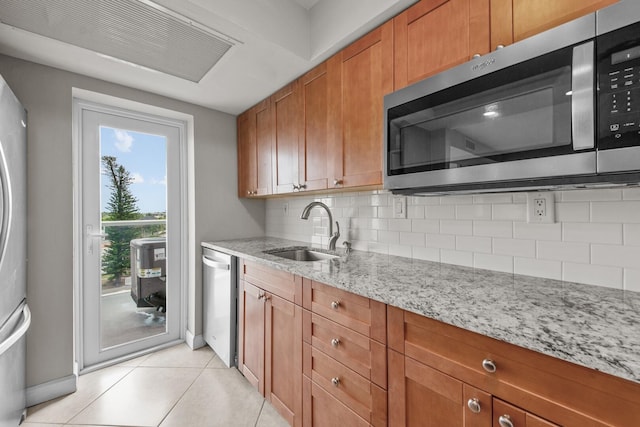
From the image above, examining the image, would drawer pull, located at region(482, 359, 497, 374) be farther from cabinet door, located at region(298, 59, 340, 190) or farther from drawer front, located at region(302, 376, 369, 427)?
cabinet door, located at region(298, 59, 340, 190)

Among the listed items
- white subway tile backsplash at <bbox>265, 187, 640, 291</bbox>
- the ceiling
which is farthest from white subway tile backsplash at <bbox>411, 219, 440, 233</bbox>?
the ceiling

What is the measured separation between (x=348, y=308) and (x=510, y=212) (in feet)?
2.85

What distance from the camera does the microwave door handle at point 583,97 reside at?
0.74 metres

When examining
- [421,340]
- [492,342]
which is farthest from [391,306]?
[492,342]

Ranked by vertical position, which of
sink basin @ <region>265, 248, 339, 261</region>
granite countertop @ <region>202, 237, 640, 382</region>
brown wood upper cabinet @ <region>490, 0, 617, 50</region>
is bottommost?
sink basin @ <region>265, 248, 339, 261</region>

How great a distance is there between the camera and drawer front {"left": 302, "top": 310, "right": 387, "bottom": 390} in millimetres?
982

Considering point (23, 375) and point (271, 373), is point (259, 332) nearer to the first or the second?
point (271, 373)

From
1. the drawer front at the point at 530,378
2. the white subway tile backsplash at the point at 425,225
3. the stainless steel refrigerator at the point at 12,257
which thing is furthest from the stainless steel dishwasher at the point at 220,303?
the drawer front at the point at 530,378

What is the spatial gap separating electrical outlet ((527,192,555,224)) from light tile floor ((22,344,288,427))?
5.51 ft

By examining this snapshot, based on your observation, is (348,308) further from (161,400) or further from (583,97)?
(161,400)

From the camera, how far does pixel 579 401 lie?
584mm

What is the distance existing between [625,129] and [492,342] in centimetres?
65

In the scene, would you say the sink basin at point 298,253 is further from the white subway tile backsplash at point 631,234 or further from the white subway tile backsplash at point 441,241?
the white subway tile backsplash at point 631,234

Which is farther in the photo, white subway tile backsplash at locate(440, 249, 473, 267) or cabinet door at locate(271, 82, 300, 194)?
cabinet door at locate(271, 82, 300, 194)
